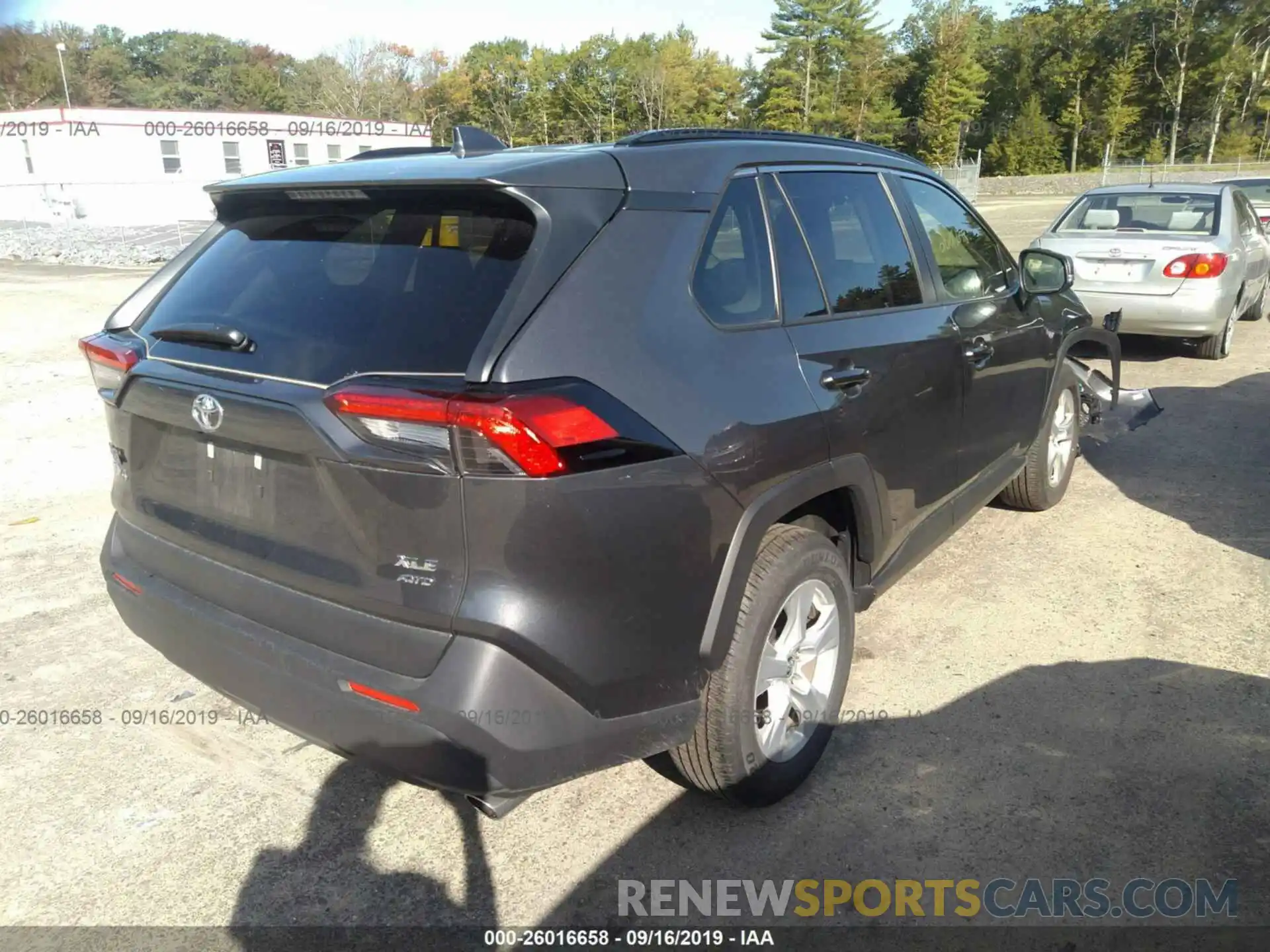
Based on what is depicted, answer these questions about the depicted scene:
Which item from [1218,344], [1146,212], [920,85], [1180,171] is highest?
[920,85]

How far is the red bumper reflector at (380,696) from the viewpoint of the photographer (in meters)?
2.12

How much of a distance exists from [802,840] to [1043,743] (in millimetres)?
1001

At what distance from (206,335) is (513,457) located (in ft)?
3.35

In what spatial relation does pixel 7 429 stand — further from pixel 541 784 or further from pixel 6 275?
pixel 6 275

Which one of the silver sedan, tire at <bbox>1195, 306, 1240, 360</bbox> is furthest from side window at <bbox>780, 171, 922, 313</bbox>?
tire at <bbox>1195, 306, 1240, 360</bbox>

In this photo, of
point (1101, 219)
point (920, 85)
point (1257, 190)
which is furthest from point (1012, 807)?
point (920, 85)

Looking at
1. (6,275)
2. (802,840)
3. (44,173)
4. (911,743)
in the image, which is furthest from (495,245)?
(44,173)

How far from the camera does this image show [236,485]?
2.42m

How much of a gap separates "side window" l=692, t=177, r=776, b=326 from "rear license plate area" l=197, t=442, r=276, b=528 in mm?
1173

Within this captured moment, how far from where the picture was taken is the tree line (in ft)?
182

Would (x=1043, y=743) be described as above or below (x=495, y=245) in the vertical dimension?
below

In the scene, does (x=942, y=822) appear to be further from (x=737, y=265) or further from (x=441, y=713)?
(x=737, y=265)

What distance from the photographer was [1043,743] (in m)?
3.22

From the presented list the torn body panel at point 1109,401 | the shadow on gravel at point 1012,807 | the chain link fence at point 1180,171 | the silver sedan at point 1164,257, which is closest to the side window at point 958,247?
the torn body panel at point 1109,401
